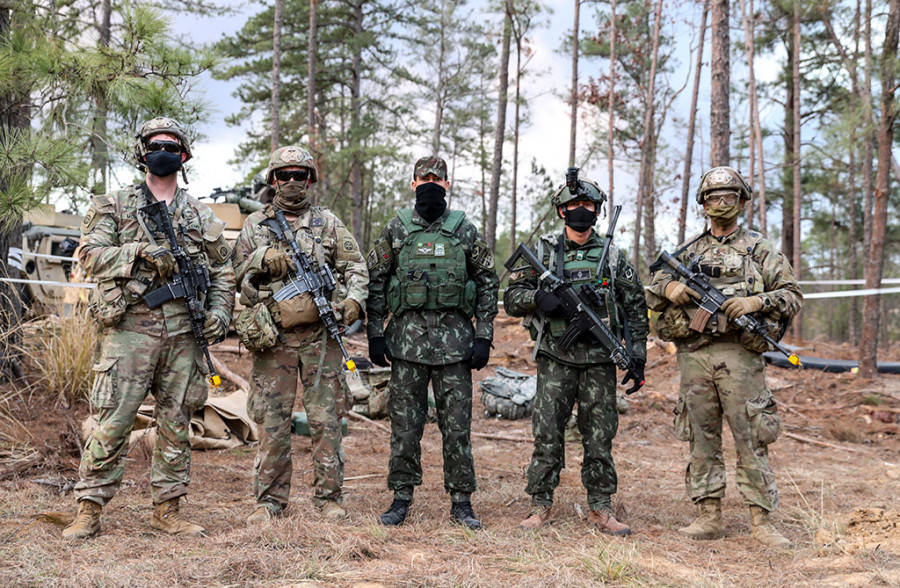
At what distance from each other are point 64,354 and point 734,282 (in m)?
6.04

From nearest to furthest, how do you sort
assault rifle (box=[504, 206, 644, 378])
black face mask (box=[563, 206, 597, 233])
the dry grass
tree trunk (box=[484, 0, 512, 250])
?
assault rifle (box=[504, 206, 644, 378]) < black face mask (box=[563, 206, 597, 233]) < the dry grass < tree trunk (box=[484, 0, 512, 250])

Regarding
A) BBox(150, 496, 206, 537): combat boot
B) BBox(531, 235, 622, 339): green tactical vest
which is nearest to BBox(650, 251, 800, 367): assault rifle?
BBox(531, 235, 622, 339): green tactical vest

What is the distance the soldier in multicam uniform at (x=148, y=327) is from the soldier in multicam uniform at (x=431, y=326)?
111cm

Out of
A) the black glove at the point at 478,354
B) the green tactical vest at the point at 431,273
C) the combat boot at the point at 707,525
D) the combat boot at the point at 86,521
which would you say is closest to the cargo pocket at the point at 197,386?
the combat boot at the point at 86,521

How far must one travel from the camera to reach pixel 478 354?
4680 millimetres

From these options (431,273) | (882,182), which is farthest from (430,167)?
(882,182)

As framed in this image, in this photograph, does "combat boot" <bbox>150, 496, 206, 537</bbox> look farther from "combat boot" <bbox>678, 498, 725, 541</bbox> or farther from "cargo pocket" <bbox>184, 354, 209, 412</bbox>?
"combat boot" <bbox>678, 498, 725, 541</bbox>

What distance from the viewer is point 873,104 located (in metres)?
11.5

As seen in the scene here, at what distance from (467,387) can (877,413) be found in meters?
7.01

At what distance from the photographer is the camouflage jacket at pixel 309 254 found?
15.0 feet

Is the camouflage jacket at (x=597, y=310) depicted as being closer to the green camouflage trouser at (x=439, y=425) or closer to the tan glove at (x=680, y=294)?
the tan glove at (x=680, y=294)

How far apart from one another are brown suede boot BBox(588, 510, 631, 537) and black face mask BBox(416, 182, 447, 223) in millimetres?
2243

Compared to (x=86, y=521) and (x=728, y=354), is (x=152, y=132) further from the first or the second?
(x=728, y=354)

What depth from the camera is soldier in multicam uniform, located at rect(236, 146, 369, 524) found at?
446 cm
